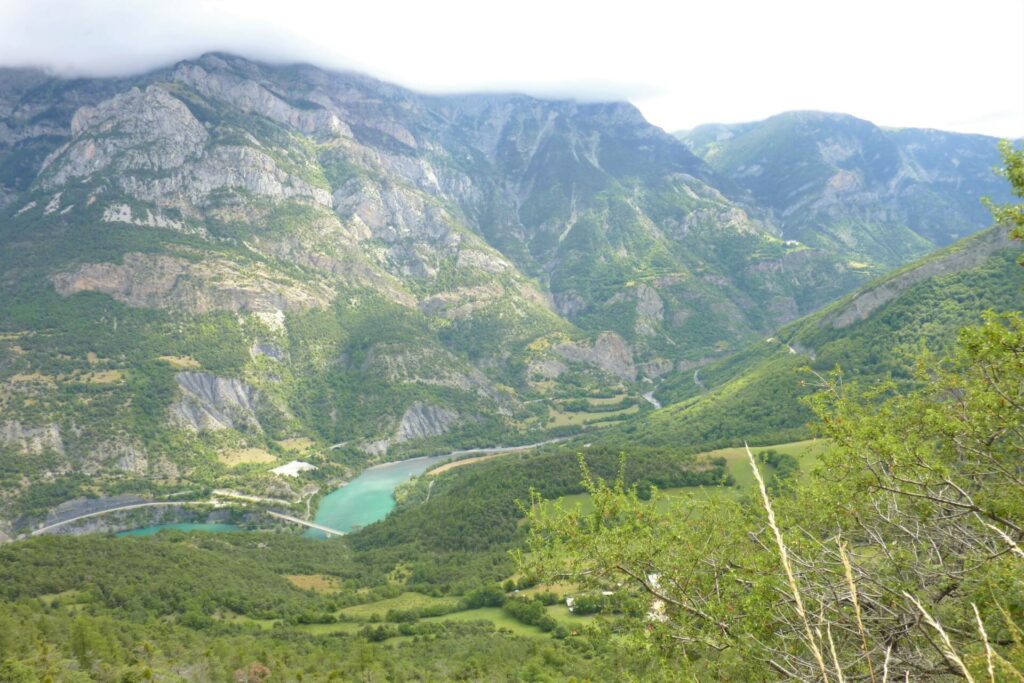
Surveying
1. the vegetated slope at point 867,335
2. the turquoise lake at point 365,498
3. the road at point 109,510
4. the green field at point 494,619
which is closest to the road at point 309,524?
the turquoise lake at point 365,498

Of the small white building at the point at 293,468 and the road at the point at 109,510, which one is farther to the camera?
the small white building at the point at 293,468

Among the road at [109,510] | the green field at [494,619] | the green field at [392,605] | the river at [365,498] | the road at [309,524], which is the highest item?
the green field at [494,619]

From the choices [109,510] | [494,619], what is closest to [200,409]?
[109,510]

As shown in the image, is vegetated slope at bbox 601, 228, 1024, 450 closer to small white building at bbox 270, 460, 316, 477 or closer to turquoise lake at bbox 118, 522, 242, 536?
small white building at bbox 270, 460, 316, 477

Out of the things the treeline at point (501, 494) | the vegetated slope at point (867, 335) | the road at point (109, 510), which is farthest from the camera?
the vegetated slope at point (867, 335)

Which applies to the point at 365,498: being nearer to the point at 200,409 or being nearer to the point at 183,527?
the point at 183,527

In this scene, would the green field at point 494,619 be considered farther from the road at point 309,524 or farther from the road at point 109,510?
the road at point 109,510
